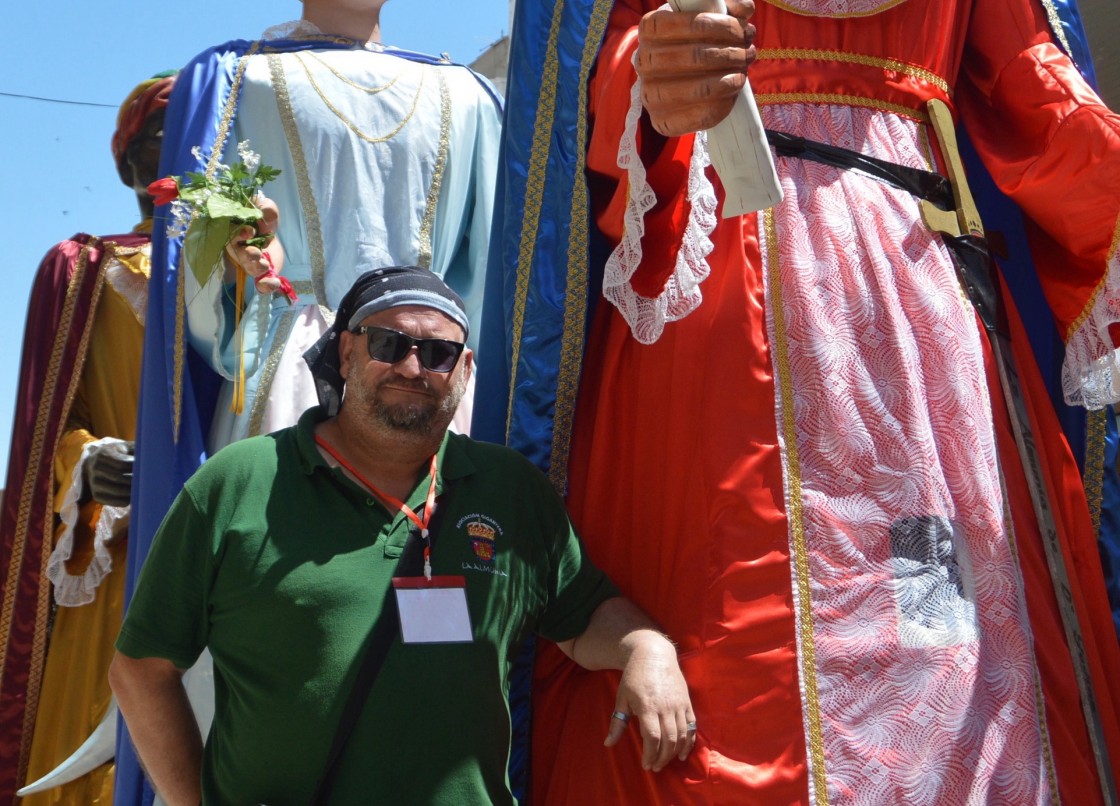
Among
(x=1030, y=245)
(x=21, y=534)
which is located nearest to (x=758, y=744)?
(x=1030, y=245)

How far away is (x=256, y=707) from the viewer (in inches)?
90.4

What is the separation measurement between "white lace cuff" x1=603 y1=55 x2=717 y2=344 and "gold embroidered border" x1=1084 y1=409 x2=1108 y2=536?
0.92 m

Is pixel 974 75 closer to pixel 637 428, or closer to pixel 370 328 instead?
pixel 637 428

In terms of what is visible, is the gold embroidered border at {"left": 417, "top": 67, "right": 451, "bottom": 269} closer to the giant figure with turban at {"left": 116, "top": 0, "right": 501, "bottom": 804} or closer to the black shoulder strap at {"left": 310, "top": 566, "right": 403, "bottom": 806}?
the giant figure with turban at {"left": 116, "top": 0, "right": 501, "bottom": 804}

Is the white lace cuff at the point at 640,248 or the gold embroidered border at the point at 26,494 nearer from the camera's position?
the white lace cuff at the point at 640,248

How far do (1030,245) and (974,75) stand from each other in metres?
0.37

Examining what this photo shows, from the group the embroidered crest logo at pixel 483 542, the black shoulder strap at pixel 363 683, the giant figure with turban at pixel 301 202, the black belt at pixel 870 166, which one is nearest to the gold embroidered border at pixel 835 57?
the black belt at pixel 870 166

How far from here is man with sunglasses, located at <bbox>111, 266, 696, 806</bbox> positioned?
2.27 m

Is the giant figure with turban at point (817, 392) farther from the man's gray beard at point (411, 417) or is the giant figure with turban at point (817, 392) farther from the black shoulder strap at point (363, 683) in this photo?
the black shoulder strap at point (363, 683)

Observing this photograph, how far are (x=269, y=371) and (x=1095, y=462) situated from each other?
179cm

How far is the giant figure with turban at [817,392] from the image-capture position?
2.27 metres

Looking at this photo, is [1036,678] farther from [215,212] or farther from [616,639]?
[215,212]

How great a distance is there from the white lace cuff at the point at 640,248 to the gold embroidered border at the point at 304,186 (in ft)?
3.95

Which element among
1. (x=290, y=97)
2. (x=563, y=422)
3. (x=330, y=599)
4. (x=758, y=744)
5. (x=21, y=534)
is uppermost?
(x=290, y=97)
